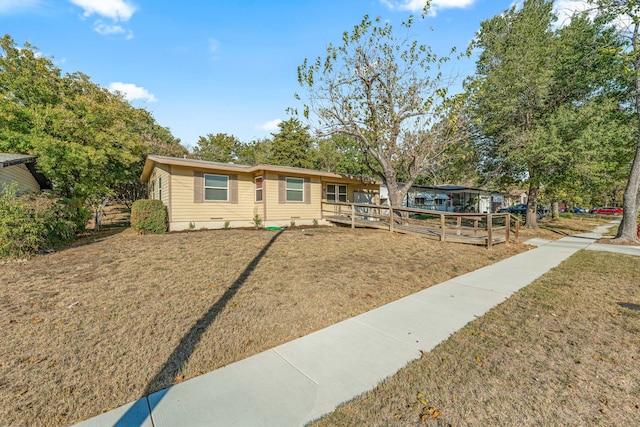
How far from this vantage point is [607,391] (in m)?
2.25

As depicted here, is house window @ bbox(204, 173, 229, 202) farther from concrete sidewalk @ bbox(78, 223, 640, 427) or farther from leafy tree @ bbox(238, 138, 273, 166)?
leafy tree @ bbox(238, 138, 273, 166)

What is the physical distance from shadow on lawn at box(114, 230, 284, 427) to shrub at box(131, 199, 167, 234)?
695cm

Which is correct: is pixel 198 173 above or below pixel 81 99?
below

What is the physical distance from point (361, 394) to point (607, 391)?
6.74 ft

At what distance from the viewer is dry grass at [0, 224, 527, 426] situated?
238 centimetres

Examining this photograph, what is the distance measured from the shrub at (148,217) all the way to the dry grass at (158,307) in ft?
6.84

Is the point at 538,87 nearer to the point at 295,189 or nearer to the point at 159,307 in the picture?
the point at 295,189

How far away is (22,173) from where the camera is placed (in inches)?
426

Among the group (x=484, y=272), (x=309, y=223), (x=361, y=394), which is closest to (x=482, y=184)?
(x=309, y=223)

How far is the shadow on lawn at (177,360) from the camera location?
2.01 meters

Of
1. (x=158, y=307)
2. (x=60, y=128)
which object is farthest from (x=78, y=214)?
(x=158, y=307)

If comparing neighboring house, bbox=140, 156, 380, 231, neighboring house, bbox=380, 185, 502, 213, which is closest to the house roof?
neighboring house, bbox=140, 156, 380, 231

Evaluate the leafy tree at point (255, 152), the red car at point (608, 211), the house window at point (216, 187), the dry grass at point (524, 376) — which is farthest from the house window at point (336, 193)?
the red car at point (608, 211)

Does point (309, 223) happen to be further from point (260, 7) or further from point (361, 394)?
point (361, 394)
